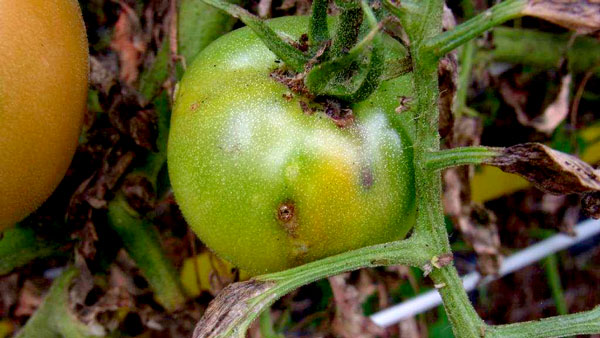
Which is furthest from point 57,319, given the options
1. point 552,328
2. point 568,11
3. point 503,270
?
point 503,270

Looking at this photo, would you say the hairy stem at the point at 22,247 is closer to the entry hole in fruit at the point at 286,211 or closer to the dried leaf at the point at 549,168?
the entry hole in fruit at the point at 286,211

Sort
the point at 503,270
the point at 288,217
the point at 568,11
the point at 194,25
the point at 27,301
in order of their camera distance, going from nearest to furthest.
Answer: the point at 568,11 < the point at 288,217 < the point at 194,25 < the point at 27,301 < the point at 503,270

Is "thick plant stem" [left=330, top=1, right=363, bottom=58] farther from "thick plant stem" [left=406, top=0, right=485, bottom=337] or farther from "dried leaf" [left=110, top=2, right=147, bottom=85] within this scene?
"dried leaf" [left=110, top=2, right=147, bottom=85]

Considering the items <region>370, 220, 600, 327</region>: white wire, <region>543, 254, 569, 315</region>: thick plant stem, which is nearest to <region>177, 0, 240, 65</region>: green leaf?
<region>370, 220, 600, 327</region>: white wire

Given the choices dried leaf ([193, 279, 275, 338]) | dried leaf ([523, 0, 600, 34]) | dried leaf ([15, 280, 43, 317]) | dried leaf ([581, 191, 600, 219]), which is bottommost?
dried leaf ([15, 280, 43, 317])

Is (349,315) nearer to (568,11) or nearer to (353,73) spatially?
(353,73)

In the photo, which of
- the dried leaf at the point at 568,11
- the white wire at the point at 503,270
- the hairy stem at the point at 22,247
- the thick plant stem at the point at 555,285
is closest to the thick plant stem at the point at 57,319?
the hairy stem at the point at 22,247

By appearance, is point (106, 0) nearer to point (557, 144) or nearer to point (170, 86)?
point (170, 86)
